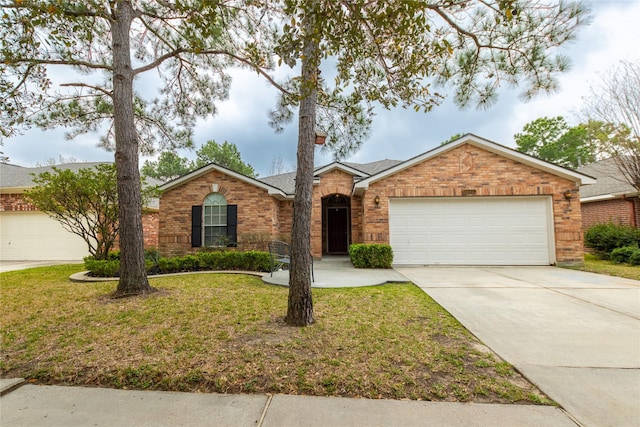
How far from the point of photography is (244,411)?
1.99 m

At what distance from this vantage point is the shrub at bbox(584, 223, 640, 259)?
10.3 m

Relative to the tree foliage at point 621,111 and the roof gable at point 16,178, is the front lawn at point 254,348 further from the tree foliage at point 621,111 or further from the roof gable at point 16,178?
the tree foliage at point 621,111

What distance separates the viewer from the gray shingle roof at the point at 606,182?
12094 mm

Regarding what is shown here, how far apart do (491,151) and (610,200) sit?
7.80 metres

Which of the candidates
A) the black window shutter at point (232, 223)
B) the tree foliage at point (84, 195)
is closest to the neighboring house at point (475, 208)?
the black window shutter at point (232, 223)

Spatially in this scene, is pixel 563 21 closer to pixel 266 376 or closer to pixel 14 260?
pixel 266 376

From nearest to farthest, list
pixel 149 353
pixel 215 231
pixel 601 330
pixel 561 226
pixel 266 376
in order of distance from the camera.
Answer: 1. pixel 266 376
2. pixel 149 353
3. pixel 601 330
4. pixel 561 226
5. pixel 215 231

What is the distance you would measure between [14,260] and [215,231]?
1020cm

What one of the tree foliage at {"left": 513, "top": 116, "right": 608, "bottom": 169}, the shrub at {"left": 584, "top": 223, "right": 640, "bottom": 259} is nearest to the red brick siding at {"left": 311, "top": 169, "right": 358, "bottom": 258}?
the shrub at {"left": 584, "top": 223, "right": 640, "bottom": 259}

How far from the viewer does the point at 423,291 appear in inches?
227

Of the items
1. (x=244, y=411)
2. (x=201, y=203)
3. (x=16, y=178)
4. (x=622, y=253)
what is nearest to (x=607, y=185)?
(x=622, y=253)

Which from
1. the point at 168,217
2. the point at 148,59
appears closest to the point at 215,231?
the point at 168,217

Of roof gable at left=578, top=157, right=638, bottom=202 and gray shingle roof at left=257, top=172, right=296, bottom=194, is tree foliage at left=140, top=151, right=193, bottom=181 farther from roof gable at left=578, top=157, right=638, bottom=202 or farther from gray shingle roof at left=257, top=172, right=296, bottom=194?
roof gable at left=578, top=157, right=638, bottom=202

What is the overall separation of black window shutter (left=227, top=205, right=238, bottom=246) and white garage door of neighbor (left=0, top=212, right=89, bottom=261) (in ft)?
25.0
